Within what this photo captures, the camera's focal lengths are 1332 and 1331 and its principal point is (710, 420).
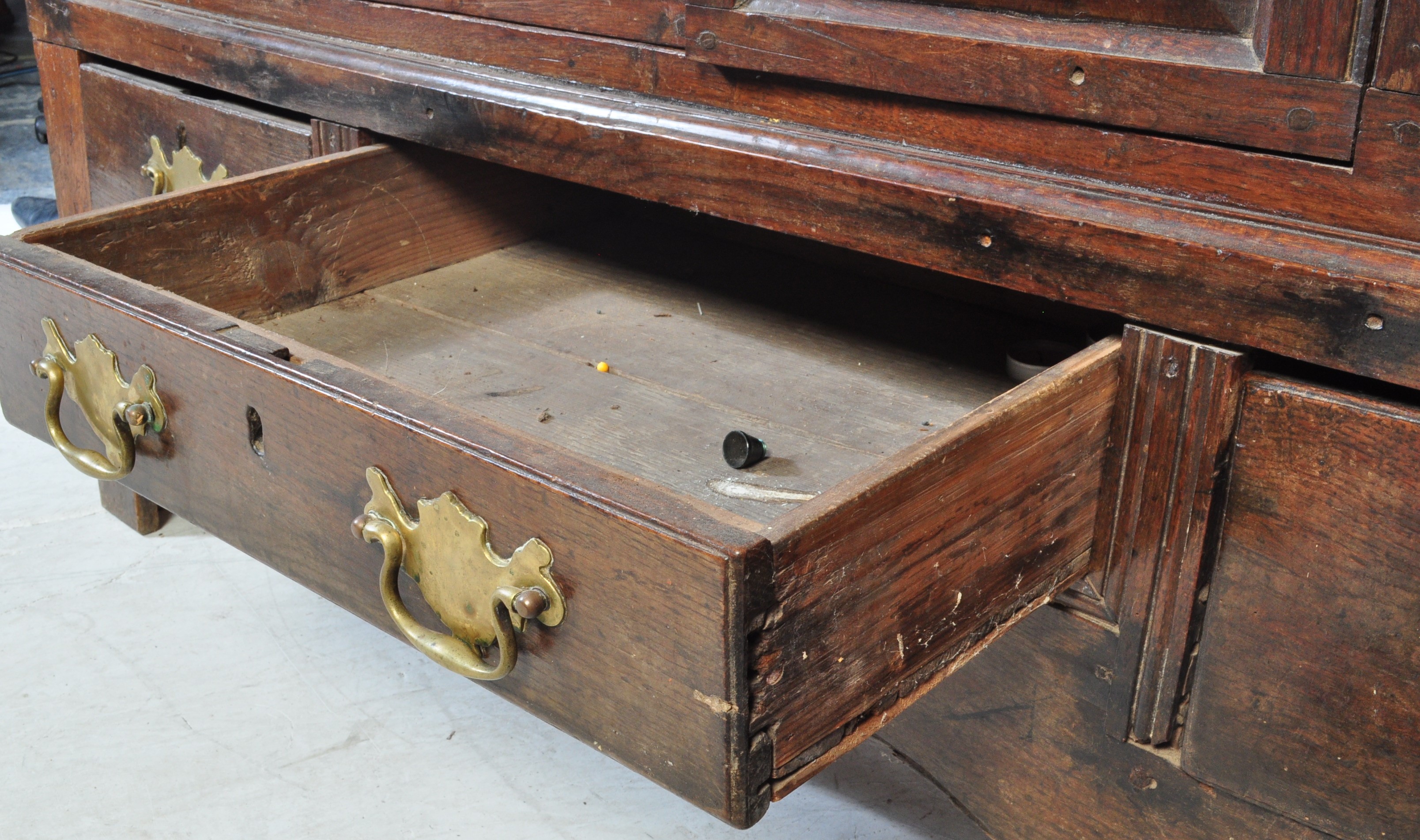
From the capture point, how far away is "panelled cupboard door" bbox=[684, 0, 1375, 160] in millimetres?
757

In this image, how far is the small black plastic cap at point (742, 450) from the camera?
93cm

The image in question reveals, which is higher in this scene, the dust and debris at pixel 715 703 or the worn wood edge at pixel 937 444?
the worn wood edge at pixel 937 444

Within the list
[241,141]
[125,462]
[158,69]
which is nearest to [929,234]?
[125,462]

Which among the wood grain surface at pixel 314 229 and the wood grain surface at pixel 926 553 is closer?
the wood grain surface at pixel 926 553

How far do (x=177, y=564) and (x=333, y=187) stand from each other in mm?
656

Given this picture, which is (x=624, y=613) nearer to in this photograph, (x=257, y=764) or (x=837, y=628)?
(x=837, y=628)

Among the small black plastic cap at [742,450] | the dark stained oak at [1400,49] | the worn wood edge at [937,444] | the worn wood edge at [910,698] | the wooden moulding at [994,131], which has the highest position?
the dark stained oak at [1400,49]

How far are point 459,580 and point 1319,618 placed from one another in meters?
0.55

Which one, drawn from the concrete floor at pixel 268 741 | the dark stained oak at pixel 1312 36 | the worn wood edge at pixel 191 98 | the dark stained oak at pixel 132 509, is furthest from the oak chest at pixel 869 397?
the dark stained oak at pixel 132 509

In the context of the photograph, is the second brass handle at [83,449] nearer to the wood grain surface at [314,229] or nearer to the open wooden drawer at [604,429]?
the open wooden drawer at [604,429]

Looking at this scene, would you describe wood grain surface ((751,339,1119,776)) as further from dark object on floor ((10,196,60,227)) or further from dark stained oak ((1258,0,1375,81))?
dark object on floor ((10,196,60,227))

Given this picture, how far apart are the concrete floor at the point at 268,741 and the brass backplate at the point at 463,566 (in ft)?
Result: 1.73

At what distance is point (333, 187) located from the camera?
4.18ft

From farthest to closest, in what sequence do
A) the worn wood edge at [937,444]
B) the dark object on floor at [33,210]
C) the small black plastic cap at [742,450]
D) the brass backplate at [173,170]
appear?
the dark object on floor at [33,210]
the brass backplate at [173,170]
the small black plastic cap at [742,450]
the worn wood edge at [937,444]
